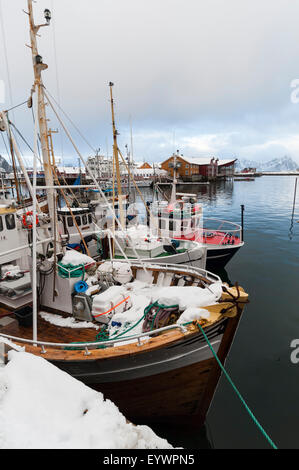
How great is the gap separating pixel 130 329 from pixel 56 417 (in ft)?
11.4

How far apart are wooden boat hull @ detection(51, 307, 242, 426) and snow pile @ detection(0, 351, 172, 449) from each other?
2129 millimetres

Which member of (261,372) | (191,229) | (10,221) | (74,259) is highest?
(10,221)

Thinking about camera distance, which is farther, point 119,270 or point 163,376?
point 119,270

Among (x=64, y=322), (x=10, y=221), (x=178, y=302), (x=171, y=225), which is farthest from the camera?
(x=171, y=225)

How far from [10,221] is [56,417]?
12.7 meters

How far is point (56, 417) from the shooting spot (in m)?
2.74

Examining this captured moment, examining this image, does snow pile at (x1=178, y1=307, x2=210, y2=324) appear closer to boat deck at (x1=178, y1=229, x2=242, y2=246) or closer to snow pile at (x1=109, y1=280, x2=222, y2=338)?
snow pile at (x1=109, y1=280, x2=222, y2=338)

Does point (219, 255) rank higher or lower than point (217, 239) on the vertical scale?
lower

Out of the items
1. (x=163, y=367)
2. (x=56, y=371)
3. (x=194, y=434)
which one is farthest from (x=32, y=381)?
(x=194, y=434)

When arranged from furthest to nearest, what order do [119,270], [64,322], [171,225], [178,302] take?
1. [171,225]
2. [119,270]
3. [64,322]
4. [178,302]

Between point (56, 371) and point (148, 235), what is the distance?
12.0 metres

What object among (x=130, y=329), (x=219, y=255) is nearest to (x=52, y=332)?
(x=130, y=329)

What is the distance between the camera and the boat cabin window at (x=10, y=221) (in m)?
12.8

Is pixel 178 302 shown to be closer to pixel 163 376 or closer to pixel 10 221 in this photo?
pixel 163 376
